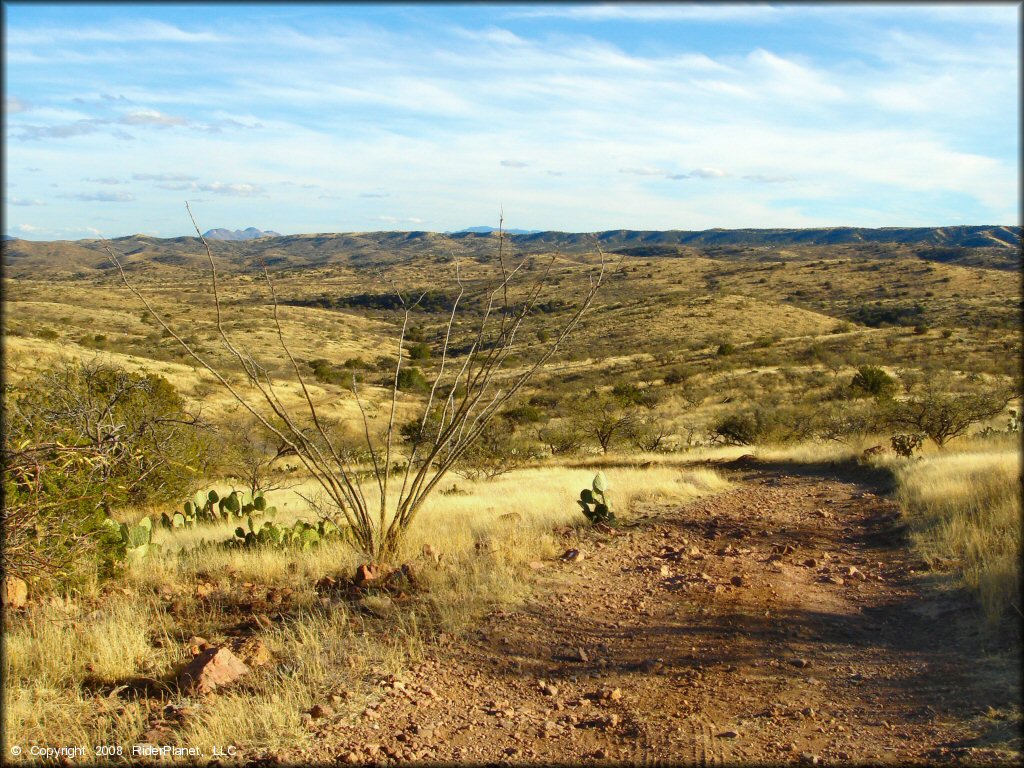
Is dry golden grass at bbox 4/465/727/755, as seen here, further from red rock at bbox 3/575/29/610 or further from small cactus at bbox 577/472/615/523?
small cactus at bbox 577/472/615/523

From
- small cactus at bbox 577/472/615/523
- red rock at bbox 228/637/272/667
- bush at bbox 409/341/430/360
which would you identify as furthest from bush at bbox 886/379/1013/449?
bush at bbox 409/341/430/360

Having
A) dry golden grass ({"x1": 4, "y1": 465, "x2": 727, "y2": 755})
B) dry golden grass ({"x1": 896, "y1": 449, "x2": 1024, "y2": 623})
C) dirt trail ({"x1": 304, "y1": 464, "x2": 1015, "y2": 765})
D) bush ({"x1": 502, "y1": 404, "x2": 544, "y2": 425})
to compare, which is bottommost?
bush ({"x1": 502, "y1": 404, "x2": 544, "y2": 425})

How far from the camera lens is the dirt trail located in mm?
3428

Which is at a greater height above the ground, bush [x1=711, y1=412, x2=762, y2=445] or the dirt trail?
the dirt trail

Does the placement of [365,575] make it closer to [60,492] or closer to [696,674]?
[60,492]

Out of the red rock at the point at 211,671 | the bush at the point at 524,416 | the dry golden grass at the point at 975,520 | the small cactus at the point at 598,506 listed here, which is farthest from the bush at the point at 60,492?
the bush at the point at 524,416

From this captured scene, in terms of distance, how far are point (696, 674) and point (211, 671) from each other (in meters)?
2.87

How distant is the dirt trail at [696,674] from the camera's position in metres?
3.43

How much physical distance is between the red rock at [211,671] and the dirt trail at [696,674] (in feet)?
3.02

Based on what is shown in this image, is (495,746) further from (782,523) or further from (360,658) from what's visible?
(782,523)

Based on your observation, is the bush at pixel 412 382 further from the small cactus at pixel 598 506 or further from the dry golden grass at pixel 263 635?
the small cactus at pixel 598 506

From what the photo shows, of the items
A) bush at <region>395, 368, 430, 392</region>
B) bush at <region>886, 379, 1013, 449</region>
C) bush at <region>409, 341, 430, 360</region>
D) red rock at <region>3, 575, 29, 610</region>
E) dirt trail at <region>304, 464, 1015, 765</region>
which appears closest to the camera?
dirt trail at <region>304, 464, 1015, 765</region>

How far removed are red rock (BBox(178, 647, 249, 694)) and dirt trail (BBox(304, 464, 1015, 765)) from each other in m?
0.92

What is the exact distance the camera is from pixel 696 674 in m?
4.17
